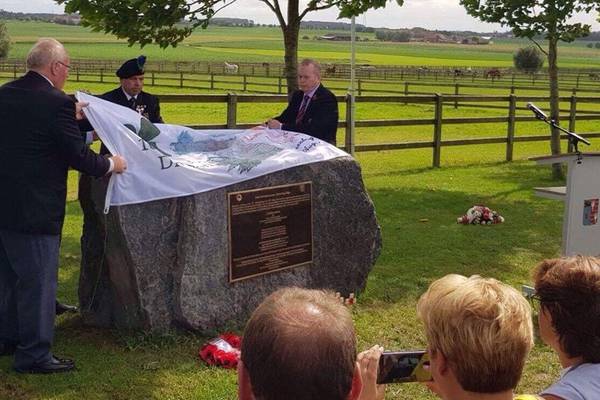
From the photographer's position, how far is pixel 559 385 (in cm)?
250

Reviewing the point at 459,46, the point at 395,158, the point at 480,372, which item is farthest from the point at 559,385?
the point at 459,46

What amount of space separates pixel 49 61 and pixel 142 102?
1.79m

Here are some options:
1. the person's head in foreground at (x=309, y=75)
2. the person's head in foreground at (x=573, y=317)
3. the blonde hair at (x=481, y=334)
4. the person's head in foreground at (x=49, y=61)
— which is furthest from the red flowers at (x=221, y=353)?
the blonde hair at (x=481, y=334)

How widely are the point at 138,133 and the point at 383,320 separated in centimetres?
234

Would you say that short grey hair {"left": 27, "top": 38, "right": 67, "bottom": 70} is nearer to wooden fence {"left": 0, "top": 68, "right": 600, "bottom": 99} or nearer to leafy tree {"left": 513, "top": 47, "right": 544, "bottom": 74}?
wooden fence {"left": 0, "top": 68, "right": 600, "bottom": 99}

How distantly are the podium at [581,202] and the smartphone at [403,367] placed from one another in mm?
4827

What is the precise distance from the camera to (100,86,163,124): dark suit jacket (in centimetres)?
657

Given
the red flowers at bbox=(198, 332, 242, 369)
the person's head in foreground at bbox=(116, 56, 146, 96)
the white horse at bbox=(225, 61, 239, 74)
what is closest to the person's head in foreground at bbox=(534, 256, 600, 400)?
the red flowers at bbox=(198, 332, 242, 369)

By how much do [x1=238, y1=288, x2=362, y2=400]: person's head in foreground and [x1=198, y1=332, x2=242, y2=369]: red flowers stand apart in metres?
3.46

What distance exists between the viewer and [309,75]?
711cm

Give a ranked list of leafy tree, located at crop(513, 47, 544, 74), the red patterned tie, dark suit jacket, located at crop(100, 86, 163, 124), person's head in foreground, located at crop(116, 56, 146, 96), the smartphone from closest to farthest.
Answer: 1. the smartphone
2. person's head in foreground, located at crop(116, 56, 146, 96)
3. dark suit jacket, located at crop(100, 86, 163, 124)
4. the red patterned tie
5. leafy tree, located at crop(513, 47, 544, 74)

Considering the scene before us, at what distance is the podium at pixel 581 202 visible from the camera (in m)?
6.72

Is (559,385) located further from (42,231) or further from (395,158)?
(395,158)

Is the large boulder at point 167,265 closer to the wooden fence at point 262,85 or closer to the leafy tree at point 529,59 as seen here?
the wooden fence at point 262,85
